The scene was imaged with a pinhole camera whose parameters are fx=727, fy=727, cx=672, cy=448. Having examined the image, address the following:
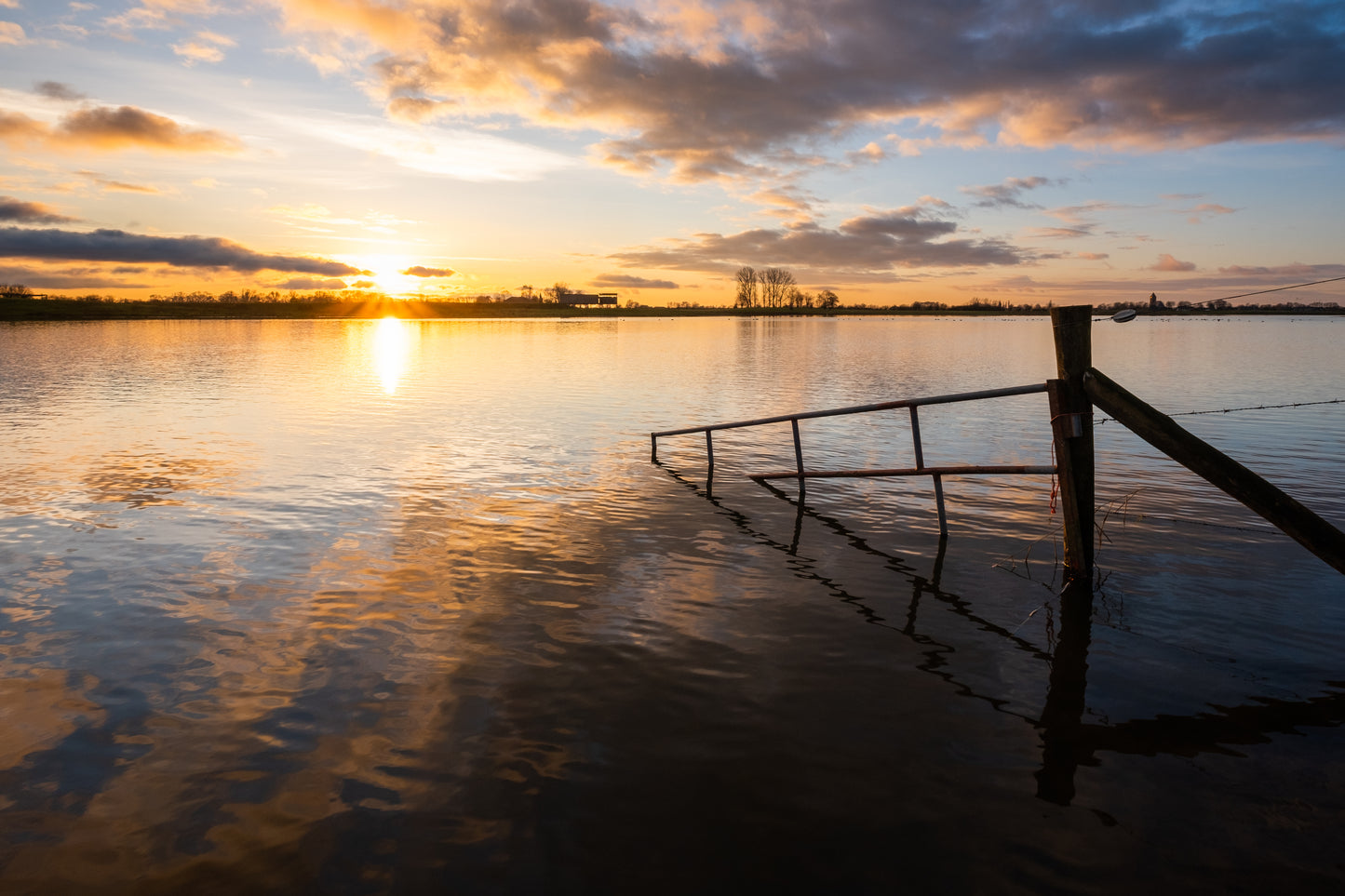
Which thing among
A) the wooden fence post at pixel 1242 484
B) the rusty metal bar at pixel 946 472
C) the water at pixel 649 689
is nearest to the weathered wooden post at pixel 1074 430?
the rusty metal bar at pixel 946 472

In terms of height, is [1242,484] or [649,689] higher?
[1242,484]

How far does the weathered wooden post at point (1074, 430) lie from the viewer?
9.16 metres

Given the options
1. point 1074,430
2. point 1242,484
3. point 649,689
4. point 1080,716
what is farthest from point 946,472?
point 649,689

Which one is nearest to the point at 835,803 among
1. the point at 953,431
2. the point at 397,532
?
the point at 397,532

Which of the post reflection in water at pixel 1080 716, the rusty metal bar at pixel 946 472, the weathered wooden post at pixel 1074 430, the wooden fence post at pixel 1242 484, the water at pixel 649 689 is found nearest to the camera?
the water at pixel 649 689

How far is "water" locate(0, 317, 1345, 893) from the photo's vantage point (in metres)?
5.19

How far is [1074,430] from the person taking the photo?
30.4 ft

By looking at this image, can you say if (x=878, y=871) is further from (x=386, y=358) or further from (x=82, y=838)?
(x=386, y=358)

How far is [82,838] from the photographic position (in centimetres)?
529

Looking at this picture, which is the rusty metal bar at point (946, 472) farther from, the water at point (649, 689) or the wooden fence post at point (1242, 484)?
the wooden fence post at point (1242, 484)

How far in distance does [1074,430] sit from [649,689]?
6262mm

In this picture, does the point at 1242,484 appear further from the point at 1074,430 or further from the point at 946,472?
the point at 946,472

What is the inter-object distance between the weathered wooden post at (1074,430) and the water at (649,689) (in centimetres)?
90

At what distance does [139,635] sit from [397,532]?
4.89 meters
